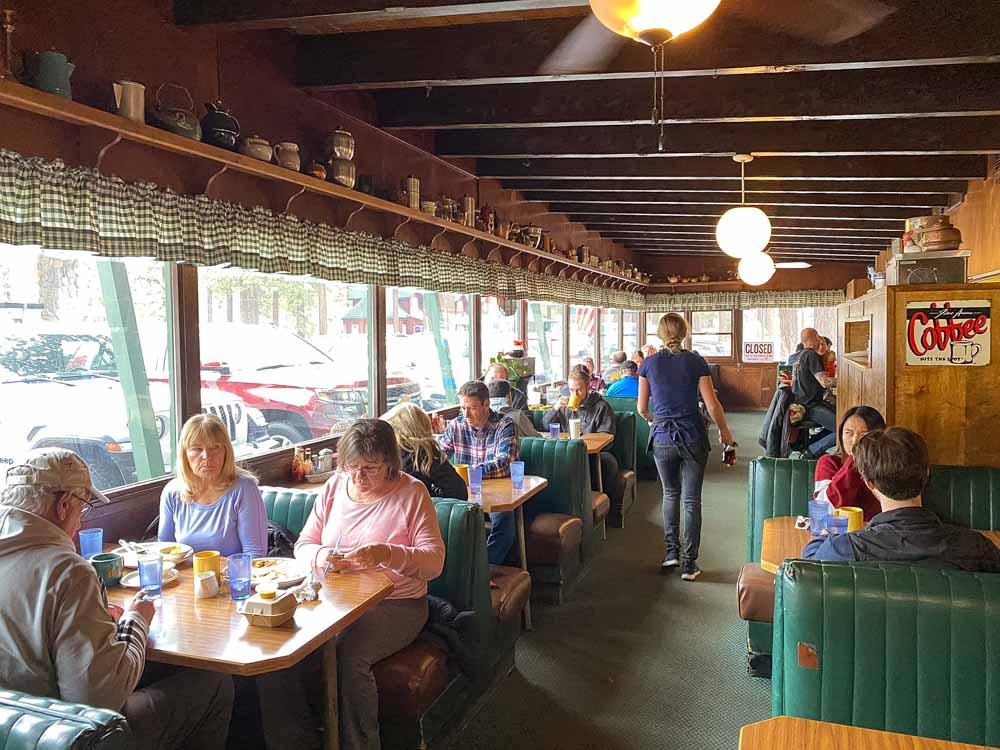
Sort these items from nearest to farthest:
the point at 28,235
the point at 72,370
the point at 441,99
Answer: the point at 28,235, the point at 72,370, the point at 441,99

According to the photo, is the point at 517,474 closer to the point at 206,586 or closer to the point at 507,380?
the point at 206,586

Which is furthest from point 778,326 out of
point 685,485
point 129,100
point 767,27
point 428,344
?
point 129,100

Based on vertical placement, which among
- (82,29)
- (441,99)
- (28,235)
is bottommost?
(28,235)

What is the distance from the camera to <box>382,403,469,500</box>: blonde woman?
3461 mm

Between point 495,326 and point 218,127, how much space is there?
4650 millimetres

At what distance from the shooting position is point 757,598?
314 cm

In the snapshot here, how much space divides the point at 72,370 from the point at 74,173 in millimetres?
833

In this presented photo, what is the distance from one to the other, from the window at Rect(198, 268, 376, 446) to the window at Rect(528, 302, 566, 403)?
3737mm

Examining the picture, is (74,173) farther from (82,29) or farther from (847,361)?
(847,361)

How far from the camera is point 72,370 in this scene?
3129 millimetres

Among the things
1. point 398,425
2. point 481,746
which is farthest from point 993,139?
point 481,746

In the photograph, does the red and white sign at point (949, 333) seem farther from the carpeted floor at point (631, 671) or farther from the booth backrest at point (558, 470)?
the booth backrest at point (558, 470)

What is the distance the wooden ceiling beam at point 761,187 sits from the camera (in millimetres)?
Answer: 6336

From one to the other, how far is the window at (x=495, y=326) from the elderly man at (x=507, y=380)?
687 mm
